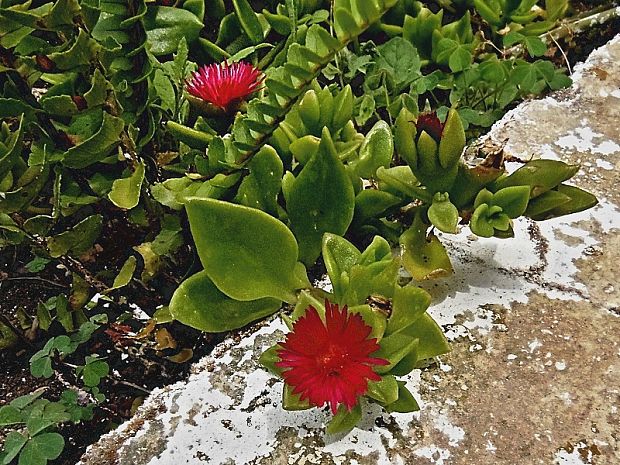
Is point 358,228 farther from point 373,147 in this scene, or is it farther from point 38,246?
point 38,246

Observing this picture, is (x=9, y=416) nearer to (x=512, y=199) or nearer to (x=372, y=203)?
(x=372, y=203)

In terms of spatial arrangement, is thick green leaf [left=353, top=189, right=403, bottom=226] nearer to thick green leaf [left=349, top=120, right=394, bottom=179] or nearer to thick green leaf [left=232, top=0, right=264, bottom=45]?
thick green leaf [left=349, top=120, right=394, bottom=179]

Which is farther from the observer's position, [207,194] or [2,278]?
[2,278]

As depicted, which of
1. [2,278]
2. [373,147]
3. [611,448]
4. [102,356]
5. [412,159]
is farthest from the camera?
[102,356]

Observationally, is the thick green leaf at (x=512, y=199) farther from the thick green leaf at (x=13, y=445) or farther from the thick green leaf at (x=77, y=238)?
the thick green leaf at (x=13, y=445)

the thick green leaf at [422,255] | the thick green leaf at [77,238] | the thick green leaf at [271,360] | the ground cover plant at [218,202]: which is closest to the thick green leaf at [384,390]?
the ground cover plant at [218,202]

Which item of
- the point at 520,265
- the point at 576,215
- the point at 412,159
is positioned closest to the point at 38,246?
the point at 412,159

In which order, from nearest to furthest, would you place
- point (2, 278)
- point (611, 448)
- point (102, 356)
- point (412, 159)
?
point (611, 448)
point (412, 159)
point (2, 278)
point (102, 356)

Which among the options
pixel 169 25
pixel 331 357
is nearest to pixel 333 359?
pixel 331 357
